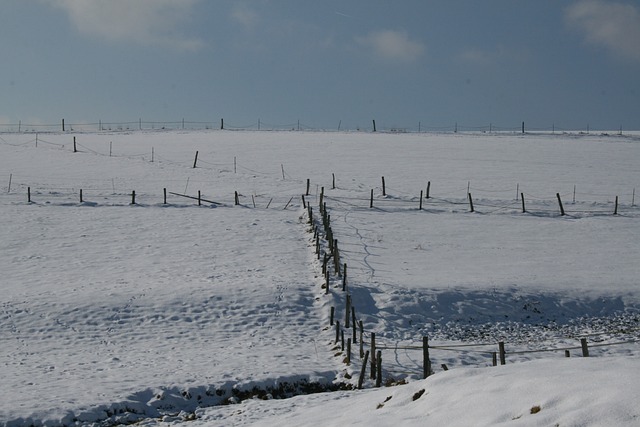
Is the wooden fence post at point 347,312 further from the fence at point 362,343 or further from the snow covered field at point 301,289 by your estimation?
the snow covered field at point 301,289

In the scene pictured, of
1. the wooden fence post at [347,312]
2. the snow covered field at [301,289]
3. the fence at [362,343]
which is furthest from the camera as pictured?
the wooden fence post at [347,312]

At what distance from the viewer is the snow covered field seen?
1546 centimetres

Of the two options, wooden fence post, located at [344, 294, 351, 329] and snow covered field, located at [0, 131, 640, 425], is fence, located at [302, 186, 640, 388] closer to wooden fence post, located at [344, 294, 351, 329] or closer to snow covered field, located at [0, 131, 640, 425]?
wooden fence post, located at [344, 294, 351, 329]

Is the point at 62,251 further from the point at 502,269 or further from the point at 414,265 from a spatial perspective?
the point at 502,269

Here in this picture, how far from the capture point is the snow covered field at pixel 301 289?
15.5 meters

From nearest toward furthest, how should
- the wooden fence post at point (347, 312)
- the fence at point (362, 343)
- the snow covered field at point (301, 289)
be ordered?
1. the snow covered field at point (301, 289)
2. the fence at point (362, 343)
3. the wooden fence post at point (347, 312)

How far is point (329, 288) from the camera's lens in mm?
29000

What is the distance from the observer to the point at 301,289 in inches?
1147

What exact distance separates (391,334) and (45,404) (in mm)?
12164

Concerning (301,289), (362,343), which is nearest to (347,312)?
(362,343)

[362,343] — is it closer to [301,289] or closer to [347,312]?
[347,312]

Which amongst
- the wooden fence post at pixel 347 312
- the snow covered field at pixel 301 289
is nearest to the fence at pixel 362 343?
the wooden fence post at pixel 347 312

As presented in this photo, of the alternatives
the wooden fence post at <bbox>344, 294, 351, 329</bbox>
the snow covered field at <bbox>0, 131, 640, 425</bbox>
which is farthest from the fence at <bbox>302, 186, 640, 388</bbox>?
the snow covered field at <bbox>0, 131, 640, 425</bbox>

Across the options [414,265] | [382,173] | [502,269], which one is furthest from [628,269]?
[382,173]
